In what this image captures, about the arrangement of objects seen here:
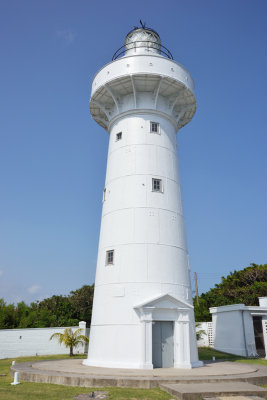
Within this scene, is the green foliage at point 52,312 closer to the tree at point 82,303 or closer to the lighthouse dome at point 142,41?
the tree at point 82,303

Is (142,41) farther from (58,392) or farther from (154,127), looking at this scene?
(58,392)

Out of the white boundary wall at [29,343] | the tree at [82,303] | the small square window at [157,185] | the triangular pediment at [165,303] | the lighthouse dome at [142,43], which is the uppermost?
the lighthouse dome at [142,43]

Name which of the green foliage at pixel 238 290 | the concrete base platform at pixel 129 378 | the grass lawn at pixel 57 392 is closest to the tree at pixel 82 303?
the green foliage at pixel 238 290

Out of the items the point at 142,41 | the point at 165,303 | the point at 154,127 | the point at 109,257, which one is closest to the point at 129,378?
the point at 165,303

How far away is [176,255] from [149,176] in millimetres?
4413

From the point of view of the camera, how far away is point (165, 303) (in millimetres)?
14414

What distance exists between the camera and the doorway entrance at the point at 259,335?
68.5 ft

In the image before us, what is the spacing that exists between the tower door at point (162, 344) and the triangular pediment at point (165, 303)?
0.90 meters

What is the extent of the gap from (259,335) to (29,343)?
15856mm

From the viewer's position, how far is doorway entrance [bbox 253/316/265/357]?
20888 millimetres

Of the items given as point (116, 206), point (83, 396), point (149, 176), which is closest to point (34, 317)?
point (116, 206)

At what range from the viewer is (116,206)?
1681 cm

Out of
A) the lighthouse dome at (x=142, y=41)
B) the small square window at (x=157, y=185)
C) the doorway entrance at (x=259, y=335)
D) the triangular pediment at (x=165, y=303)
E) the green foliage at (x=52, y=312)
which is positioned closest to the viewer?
the triangular pediment at (x=165, y=303)

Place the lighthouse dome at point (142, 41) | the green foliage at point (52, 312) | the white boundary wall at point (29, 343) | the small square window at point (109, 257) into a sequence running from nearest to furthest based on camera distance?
1. the small square window at point (109, 257)
2. the lighthouse dome at point (142, 41)
3. the white boundary wall at point (29, 343)
4. the green foliage at point (52, 312)
